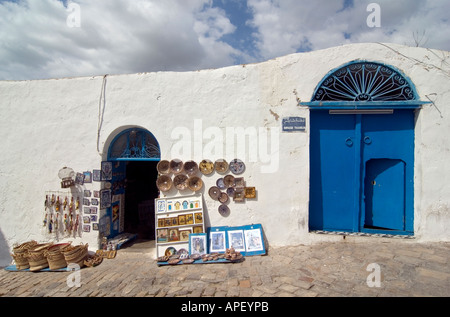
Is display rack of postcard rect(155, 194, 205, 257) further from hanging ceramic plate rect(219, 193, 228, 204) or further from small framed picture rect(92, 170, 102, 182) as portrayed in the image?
small framed picture rect(92, 170, 102, 182)

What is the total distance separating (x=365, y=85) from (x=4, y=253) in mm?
8553

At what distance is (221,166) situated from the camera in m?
4.91

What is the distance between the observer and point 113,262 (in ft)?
15.8

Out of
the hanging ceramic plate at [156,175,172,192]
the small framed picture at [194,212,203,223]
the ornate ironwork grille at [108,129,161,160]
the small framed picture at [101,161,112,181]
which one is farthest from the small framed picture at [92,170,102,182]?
the small framed picture at [194,212,203,223]

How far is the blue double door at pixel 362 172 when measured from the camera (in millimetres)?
4652

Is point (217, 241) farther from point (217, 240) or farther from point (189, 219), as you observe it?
point (189, 219)

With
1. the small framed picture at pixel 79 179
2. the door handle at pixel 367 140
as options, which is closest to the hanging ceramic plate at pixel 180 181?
the small framed picture at pixel 79 179

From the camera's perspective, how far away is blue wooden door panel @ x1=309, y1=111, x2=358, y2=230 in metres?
4.82

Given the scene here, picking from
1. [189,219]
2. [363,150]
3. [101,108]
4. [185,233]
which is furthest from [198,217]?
[363,150]

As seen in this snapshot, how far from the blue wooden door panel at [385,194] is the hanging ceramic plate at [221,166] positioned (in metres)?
2.84

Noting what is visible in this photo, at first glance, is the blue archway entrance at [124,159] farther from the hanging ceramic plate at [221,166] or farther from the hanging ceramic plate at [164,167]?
the hanging ceramic plate at [221,166]
